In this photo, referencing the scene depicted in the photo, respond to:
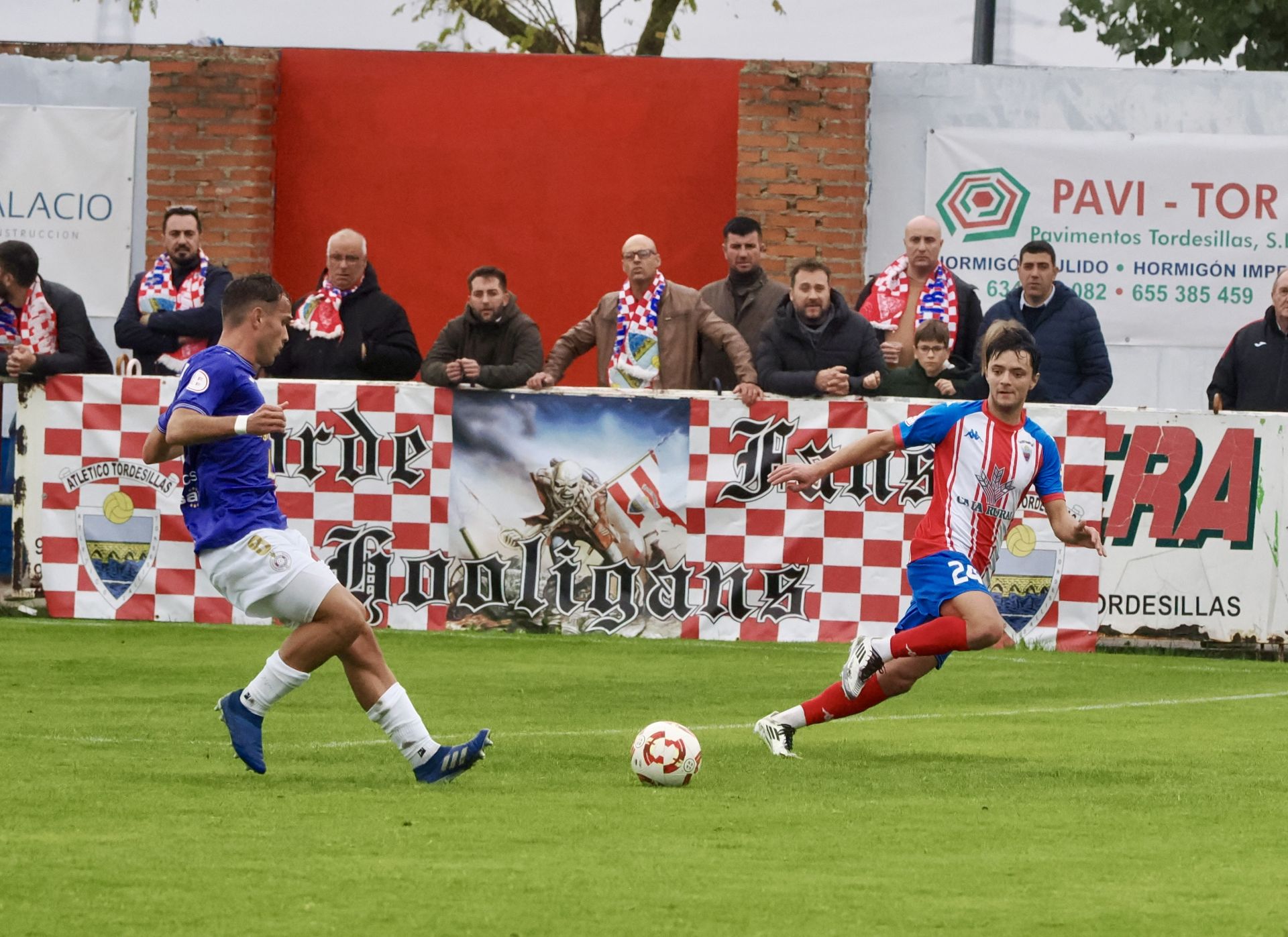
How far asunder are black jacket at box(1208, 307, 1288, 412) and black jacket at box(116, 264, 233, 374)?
21.3 feet

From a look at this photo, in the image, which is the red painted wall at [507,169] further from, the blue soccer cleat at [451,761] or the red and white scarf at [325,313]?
the blue soccer cleat at [451,761]

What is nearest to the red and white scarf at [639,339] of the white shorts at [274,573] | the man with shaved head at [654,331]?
the man with shaved head at [654,331]

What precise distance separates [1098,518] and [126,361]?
6.41 meters

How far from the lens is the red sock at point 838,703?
8.62 metres

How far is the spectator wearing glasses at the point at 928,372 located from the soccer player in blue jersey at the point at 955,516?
4068mm

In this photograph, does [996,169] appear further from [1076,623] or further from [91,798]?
[91,798]

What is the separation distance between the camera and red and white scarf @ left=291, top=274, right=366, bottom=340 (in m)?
13.5

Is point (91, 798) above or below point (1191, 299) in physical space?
below

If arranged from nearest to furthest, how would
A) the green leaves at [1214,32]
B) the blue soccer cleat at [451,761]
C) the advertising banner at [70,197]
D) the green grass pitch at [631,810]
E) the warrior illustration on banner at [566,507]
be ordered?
the green grass pitch at [631,810] < the blue soccer cleat at [451,761] < the warrior illustration on banner at [566,507] < the advertising banner at [70,197] < the green leaves at [1214,32]

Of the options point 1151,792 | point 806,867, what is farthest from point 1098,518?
point 806,867

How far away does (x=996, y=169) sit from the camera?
672 inches

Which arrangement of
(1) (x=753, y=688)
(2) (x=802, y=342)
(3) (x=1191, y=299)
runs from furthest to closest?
(3) (x=1191, y=299) < (2) (x=802, y=342) < (1) (x=753, y=688)

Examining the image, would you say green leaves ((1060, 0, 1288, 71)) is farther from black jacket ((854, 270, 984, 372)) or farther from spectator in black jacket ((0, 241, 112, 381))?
spectator in black jacket ((0, 241, 112, 381))

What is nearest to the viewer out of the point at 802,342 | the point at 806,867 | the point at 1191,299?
the point at 806,867
